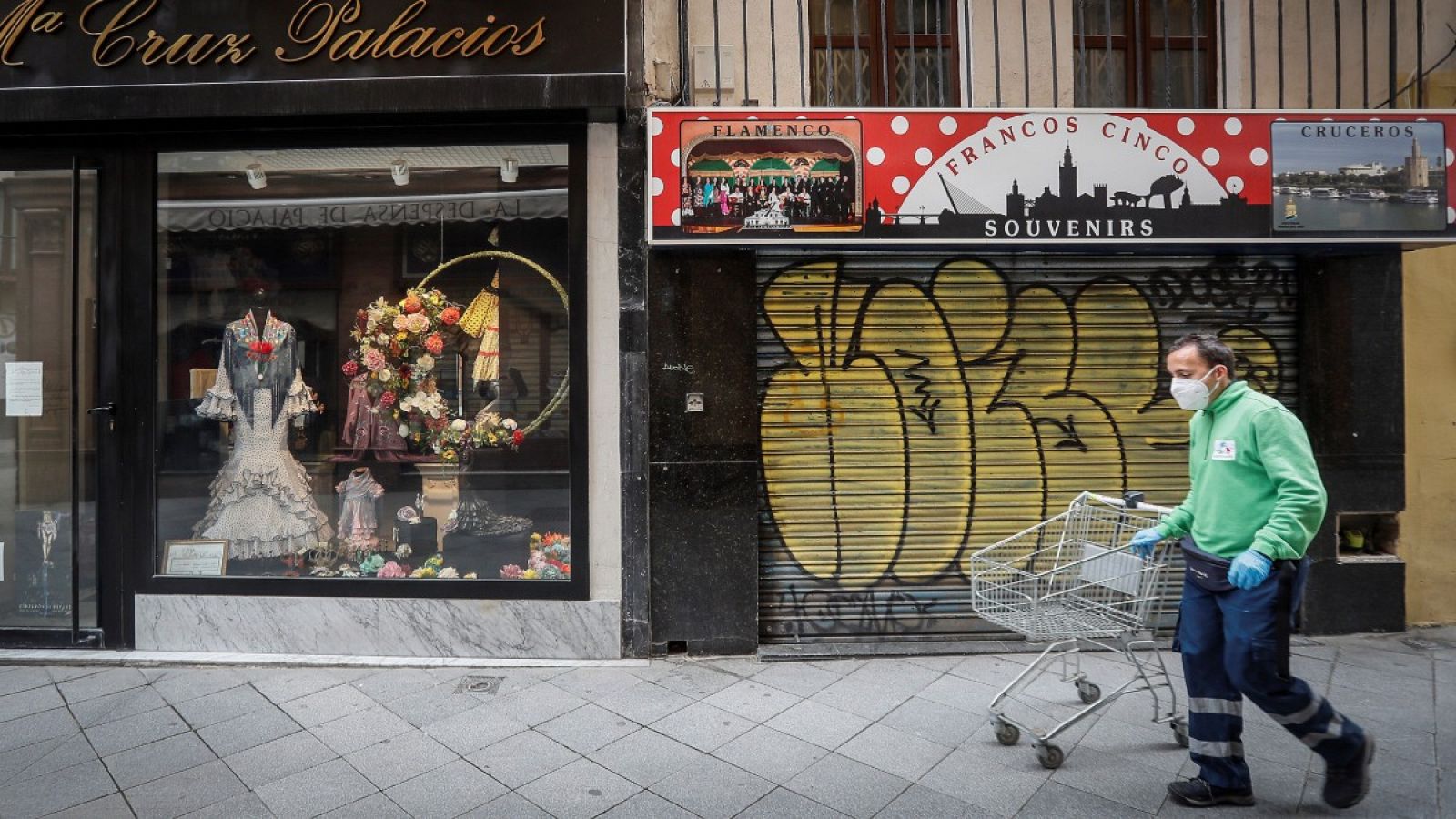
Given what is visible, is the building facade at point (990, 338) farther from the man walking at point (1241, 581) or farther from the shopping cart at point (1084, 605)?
the man walking at point (1241, 581)

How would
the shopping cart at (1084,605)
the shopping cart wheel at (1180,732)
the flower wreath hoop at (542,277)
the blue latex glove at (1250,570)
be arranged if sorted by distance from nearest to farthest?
the blue latex glove at (1250,570)
the shopping cart at (1084,605)
the shopping cart wheel at (1180,732)
the flower wreath hoop at (542,277)

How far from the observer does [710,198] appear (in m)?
5.13

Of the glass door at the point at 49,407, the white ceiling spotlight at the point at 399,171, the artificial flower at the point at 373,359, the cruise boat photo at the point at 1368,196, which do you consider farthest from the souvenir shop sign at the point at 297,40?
the cruise boat photo at the point at 1368,196

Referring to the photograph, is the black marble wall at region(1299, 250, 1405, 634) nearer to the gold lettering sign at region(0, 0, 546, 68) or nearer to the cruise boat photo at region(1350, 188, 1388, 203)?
the cruise boat photo at region(1350, 188, 1388, 203)

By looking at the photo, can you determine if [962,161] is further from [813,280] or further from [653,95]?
[653,95]

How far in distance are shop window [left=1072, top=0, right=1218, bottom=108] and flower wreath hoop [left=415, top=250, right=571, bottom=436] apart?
12.5ft

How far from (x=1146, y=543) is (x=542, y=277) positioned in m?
3.89

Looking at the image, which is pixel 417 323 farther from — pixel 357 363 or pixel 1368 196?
pixel 1368 196

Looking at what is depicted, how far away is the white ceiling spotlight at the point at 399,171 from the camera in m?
5.66

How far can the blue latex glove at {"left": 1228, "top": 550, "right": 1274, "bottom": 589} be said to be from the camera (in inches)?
126

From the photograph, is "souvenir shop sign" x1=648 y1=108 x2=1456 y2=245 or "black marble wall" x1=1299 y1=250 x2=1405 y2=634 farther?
"black marble wall" x1=1299 y1=250 x2=1405 y2=634

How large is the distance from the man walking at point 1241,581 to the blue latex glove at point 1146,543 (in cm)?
13

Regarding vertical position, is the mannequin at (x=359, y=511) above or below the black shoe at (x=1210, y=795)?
above

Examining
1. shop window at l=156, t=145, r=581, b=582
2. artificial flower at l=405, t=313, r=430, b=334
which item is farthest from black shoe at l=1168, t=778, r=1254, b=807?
artificial flower at l=405, t=313, r=430, b=334
